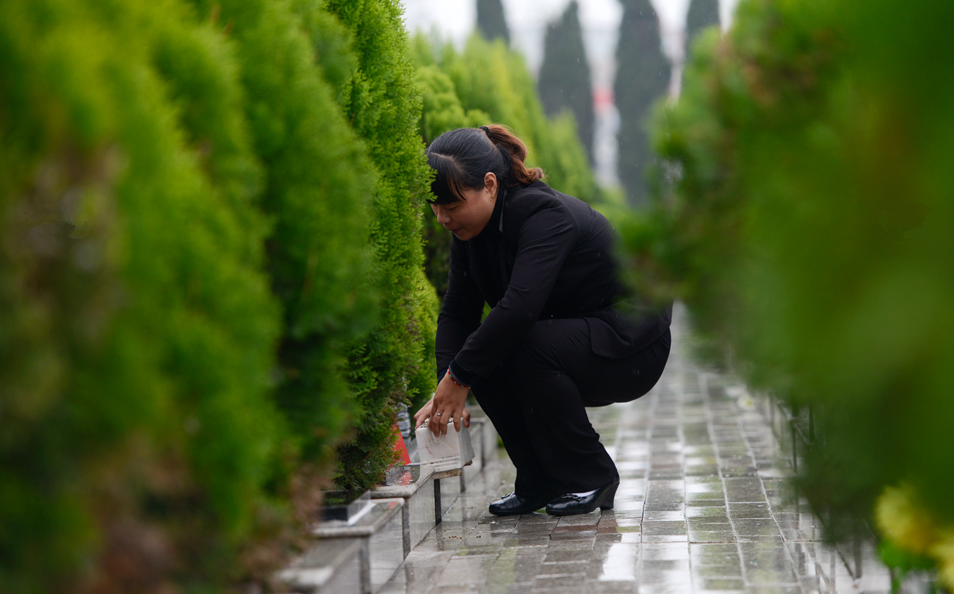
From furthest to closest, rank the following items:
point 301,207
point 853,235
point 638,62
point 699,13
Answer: point 638,62 < point 699,13 < point 301,207 < point 853,235

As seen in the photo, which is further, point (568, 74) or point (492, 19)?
point (568, 74)

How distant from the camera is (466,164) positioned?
13.6 ft

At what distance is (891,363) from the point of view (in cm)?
157

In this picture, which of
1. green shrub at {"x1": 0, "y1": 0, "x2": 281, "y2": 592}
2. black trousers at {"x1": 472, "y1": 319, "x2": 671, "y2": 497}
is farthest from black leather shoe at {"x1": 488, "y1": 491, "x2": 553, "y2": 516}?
green shrub at {"x1": 0, "y1": 0, "x2": 281, "y2": 592}

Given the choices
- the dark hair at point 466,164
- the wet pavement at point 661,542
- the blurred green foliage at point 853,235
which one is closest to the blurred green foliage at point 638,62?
the wet pavement at point 661,542

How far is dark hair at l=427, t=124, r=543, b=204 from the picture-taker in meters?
4.13

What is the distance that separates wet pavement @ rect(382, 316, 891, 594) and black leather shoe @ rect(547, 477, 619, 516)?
0.15 ft

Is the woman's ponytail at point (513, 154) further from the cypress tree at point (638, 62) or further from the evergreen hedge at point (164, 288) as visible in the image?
the cypress tree at point (638, 62)

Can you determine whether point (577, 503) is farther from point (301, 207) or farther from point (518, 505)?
point (301, 207)

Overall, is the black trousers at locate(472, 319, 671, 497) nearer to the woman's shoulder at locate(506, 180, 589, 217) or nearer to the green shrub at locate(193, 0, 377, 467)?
the woman's shoulder at locate(506, 180, 589, 217)

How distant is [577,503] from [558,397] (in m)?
0.50

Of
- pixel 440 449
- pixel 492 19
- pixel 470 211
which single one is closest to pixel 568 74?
pixel 492 19

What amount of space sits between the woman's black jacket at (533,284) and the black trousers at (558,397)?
0.09 metres

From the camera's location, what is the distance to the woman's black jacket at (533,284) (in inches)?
157
